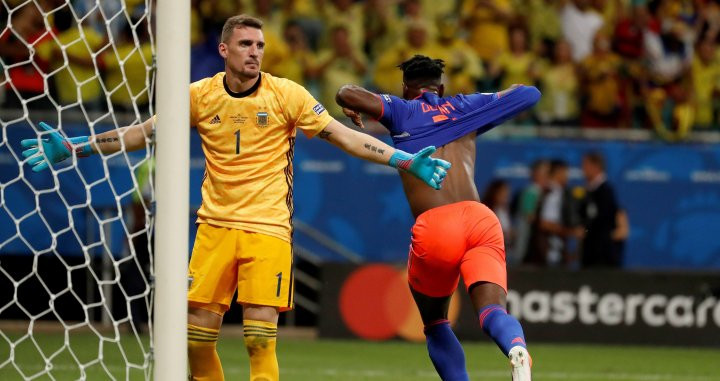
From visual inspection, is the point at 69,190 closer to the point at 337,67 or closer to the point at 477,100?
the point at 337,67

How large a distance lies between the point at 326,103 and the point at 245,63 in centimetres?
771

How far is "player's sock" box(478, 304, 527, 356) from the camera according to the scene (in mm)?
6078

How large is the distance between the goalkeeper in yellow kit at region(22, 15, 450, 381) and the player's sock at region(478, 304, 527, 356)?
1.02 m

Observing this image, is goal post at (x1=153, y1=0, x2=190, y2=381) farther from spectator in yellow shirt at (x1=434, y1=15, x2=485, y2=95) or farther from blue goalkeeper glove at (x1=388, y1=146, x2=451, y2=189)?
spectator in yellow shirt at (x1=434, y1=15, x2=485, y2=95)

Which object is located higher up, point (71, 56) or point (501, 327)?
point (71, 56)

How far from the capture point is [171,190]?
16.5ft

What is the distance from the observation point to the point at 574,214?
45.0ft

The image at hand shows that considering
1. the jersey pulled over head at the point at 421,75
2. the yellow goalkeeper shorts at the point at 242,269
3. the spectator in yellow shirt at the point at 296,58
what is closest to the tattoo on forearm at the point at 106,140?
the yellow goalkeeper shorts at the point at 242,269

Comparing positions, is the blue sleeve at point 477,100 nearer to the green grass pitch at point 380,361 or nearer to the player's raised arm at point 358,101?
the player's raised arm at point 358,101

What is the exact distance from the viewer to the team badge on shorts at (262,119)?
6.15 meters

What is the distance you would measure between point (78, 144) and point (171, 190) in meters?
1.28

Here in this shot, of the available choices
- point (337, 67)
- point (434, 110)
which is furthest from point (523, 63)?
point (434, 110)

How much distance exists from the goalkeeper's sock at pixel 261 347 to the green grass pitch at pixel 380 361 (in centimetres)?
293

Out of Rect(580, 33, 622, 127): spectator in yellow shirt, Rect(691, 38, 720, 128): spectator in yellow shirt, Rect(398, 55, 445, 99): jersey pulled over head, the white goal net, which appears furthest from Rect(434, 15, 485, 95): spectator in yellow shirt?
Rect(398, 55, 445, 99): jersey pulled over head
